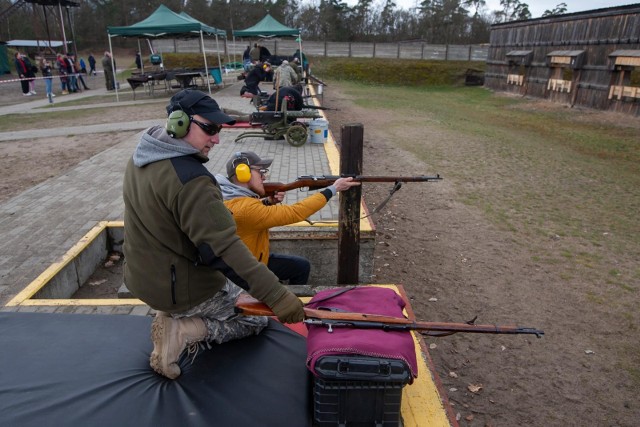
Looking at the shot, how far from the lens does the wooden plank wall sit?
1759cm

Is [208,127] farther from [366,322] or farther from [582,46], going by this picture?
[582,46]

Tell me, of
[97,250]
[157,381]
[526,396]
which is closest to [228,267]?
[157,381]

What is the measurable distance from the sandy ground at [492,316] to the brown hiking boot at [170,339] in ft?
7.07

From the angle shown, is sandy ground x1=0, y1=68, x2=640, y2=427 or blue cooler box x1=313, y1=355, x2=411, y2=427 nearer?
blue cooler box x1=313, y1=355, x2=411, y2=427

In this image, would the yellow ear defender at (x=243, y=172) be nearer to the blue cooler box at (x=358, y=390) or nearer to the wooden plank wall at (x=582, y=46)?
the blue cooler box at (x=358, y=390)

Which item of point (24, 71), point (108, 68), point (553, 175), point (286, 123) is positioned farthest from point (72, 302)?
point (24, 71)

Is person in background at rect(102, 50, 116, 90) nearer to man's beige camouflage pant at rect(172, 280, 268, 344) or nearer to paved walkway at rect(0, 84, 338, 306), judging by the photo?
paved walkway at rect(0, 84, 338, 306)

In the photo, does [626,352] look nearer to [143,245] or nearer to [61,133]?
[143,245]

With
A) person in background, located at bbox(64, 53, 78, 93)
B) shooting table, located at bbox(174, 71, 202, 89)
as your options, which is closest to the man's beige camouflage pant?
shooting table, located at bbox(174, 71, 202, 89)

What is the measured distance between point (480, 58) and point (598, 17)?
1583 centimetres

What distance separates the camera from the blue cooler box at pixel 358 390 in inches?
95.7

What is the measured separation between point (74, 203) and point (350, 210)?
14.8ft

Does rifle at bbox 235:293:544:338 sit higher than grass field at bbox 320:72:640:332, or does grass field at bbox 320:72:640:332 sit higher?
rifle at bbox 235:293:544:338

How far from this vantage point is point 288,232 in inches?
210
